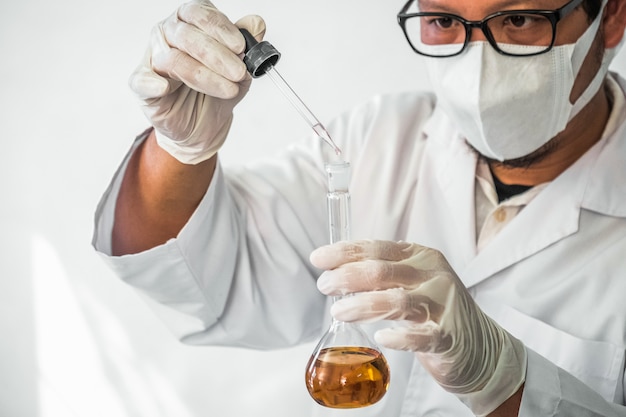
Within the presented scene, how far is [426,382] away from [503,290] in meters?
0.25

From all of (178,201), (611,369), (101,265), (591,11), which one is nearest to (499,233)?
(611,369)

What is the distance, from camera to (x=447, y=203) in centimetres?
178

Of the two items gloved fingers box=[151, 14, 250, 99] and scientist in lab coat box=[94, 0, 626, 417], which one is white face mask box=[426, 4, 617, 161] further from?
gloved fingers box=[151, 14, 250, 99]

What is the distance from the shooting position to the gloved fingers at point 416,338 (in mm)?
1141

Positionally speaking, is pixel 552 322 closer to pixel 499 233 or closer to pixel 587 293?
pixel 587 293

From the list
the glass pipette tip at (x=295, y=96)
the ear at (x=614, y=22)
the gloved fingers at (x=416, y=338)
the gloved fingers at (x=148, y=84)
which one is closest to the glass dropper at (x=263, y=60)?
the glass pipette tip at (x=295, y=96)

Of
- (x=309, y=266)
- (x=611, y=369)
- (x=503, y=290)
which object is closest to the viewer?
(x=611, y=369)

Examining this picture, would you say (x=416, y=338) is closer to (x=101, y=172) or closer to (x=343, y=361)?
(x=343, y=361)

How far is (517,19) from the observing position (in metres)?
1.57

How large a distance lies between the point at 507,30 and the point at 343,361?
29.9 inches

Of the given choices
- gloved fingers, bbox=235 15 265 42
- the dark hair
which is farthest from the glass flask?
the dark hair

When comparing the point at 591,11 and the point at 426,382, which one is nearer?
the point at 591,11

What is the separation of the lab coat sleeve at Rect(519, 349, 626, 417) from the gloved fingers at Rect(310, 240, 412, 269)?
0.34 metres

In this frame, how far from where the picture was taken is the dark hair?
1575 millimetres
